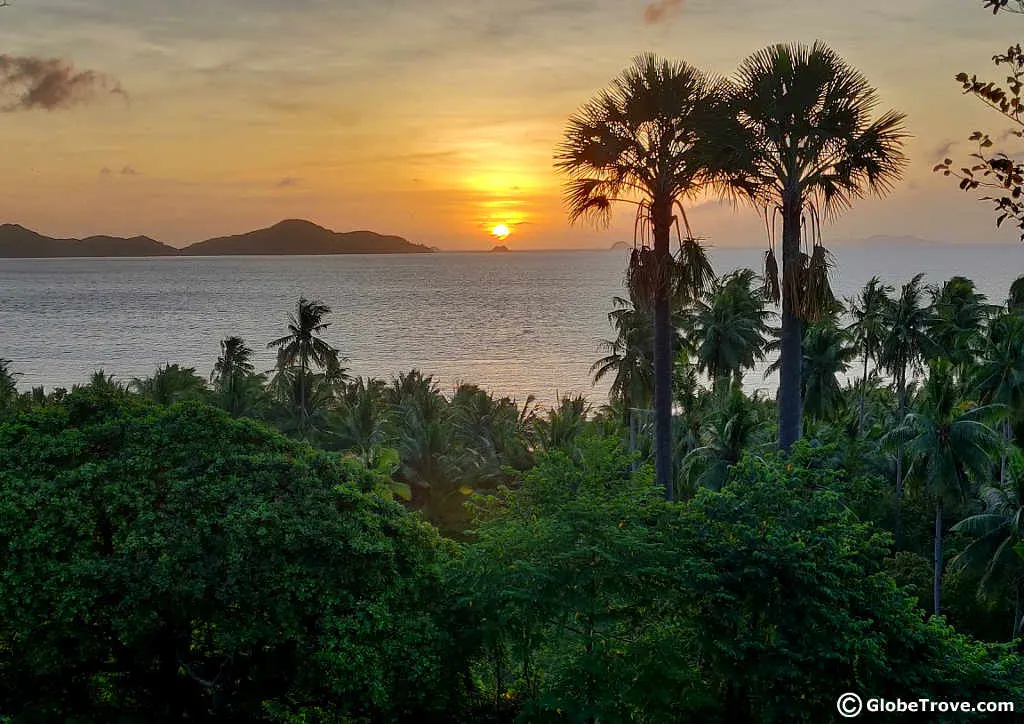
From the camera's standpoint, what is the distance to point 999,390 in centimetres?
2942

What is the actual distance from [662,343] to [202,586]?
1194cm

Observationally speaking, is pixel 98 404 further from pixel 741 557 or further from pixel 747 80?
pixel 747 80

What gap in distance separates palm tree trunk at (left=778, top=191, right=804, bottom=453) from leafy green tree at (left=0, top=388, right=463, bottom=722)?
8.57 meters

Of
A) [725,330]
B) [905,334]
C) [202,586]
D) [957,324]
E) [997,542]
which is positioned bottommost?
[997,542]

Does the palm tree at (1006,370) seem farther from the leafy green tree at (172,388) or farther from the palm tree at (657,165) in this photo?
the leafy green tree at (172,388)

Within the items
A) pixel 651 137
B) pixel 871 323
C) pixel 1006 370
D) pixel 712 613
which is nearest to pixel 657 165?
pixel 651 137

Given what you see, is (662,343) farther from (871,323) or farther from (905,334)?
(871,323)

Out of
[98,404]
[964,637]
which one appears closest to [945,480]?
[964,637]

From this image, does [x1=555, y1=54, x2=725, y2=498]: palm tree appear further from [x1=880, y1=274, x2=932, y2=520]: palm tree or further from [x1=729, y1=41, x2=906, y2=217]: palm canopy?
[x1=880, y1=274, x2=932, y2=520]: palm tree

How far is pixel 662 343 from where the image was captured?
19031 mm

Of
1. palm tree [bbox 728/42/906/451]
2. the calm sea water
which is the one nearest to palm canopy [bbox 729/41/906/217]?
palm tree [bbox 728/42/906/451]

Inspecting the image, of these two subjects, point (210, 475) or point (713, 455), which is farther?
point (713, 455)

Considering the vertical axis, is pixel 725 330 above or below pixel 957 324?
below

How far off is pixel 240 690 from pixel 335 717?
6.14 feet
